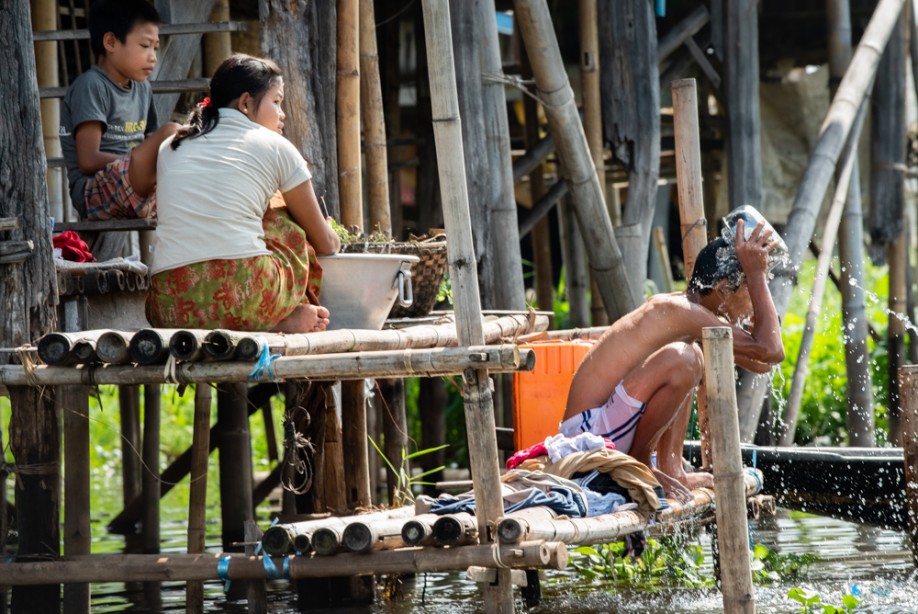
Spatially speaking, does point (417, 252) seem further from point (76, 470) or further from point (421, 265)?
point (76, 470)

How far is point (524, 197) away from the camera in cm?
1198

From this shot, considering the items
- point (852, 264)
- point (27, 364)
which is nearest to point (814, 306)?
point (852, 264)

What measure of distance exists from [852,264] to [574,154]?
8.21 ft

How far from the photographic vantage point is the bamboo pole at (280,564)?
3.89 m

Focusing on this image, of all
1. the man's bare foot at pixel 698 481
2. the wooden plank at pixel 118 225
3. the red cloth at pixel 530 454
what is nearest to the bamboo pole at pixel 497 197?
the man's bare foot at pixel 698 481

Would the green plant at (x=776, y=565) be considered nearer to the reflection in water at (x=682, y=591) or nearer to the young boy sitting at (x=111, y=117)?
the reflection in water at (x=682, y=591)

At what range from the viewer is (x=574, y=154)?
6.88 m

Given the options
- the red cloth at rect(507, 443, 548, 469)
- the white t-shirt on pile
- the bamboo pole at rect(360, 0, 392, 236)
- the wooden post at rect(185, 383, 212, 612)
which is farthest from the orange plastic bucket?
the white t-shirt on pile

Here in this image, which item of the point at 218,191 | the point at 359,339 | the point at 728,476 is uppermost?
the point at 218,191

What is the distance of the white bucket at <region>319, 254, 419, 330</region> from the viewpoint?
4863mm

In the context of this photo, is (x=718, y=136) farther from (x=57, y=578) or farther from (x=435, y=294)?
(x=57, y=578)

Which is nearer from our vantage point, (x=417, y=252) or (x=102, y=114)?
(x=102, y=114)

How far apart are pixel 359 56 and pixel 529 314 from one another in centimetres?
141

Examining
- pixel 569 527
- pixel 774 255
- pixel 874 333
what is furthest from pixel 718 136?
pixel 569 527
